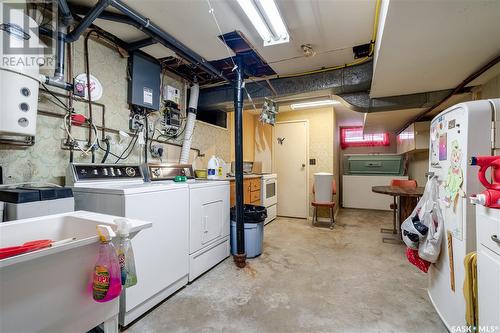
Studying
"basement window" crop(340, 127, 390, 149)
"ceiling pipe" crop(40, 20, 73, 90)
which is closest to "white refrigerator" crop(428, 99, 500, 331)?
"ceiling pipe" crop(40, 20, 73, 90)

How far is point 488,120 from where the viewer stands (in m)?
1.29

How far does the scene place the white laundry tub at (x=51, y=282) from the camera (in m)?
0.72

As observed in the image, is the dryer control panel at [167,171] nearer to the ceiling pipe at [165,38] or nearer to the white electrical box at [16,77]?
the white electrical box at [16,77]

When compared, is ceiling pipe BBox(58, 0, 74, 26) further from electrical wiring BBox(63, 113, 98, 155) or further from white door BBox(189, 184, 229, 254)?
white door BBox(189, 184, 229, 254)

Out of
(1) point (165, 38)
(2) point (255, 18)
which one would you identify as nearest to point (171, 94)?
(1) point (165, 38)

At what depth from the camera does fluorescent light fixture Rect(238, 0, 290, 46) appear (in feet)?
5.29

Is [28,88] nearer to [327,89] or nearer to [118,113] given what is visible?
[118,113]

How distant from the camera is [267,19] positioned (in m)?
1.77

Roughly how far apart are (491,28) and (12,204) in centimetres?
309

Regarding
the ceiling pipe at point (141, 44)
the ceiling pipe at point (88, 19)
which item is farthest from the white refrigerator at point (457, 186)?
the ceiling pipe at point (141, 44)

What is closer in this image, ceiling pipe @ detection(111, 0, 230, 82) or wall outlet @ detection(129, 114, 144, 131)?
ceiling pipe @ detection(111, 0, 230, 82)

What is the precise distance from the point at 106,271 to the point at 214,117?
3.40m

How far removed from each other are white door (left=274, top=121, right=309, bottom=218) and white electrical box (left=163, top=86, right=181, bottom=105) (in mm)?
2577

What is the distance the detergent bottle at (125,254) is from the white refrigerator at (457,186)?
1.76 m
